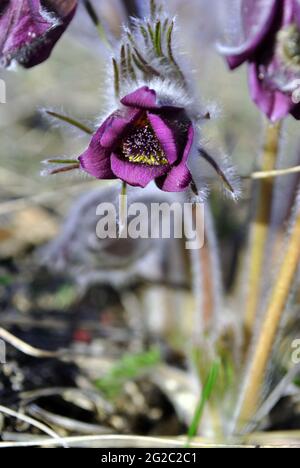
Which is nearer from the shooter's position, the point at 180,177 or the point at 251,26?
the point at 180,177

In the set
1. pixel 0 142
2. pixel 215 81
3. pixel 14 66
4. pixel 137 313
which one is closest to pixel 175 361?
pixel 137 313

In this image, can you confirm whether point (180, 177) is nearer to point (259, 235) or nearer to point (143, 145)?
point (143, 145)

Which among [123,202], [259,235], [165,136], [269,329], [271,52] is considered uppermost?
[271,52]

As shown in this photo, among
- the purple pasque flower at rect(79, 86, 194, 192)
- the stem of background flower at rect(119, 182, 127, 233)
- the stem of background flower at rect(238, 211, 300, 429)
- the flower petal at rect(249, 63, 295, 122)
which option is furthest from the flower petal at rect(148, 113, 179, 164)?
the stem of background flower at rect(238, 211, 300, 429)

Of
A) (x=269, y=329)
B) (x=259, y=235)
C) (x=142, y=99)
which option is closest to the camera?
(x=142, y=99)

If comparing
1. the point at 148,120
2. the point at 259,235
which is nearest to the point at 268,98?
the point at 148,120

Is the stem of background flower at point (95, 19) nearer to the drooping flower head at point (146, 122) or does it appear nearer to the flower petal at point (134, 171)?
the drooping flower head at point (146, 122)

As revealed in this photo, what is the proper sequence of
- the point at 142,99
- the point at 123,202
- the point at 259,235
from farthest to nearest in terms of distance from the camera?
the point at 259,235 → the point at 123,202 → the point at 142,99
